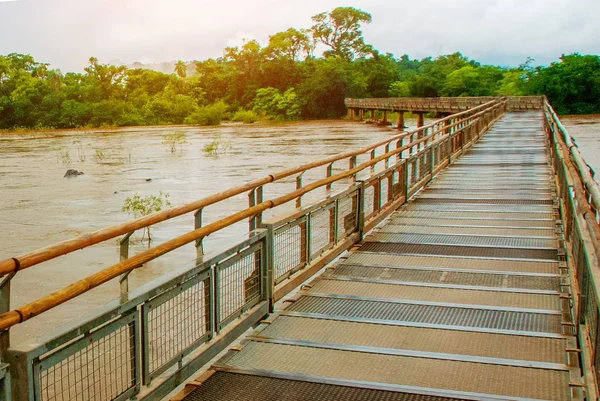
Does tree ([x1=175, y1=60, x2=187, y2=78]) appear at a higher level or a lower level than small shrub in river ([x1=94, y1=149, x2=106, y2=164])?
higher

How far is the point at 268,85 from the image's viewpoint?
95875 millimetres

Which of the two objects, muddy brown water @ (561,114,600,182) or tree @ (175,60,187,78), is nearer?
muddy brown water @ (561,114,600,182)

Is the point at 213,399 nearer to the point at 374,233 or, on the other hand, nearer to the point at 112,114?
the point at 374,233

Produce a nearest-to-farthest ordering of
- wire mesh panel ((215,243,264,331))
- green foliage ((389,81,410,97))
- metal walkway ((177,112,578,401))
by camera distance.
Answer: metal walkway ((177,112,578,401))
wire mesh panel ((215,243,264,331))
green foliage ((389,81,410,97))

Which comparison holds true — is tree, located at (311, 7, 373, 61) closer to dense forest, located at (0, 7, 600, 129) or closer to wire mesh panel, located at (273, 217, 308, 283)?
dense forest, located at (0, 7, 600, 129)

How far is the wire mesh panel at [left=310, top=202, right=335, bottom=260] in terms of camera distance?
641cm

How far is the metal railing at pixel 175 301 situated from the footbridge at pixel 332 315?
0.03ft

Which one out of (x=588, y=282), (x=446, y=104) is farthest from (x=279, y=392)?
(x=446, y=104)

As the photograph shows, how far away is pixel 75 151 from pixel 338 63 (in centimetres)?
6197

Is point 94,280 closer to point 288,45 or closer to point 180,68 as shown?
point 288,45

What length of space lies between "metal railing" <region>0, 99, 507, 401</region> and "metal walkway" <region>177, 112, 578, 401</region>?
0.67ft

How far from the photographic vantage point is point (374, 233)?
877 cm

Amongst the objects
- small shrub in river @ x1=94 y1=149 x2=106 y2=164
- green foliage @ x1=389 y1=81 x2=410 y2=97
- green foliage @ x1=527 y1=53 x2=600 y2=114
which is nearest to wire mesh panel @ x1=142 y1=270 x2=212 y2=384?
small shrub in river @ x1=94 y1=149 x2=106 y2=164

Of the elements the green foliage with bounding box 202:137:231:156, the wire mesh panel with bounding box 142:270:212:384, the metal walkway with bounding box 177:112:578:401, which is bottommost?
the green foliage with bounding box 202:137:231:156
